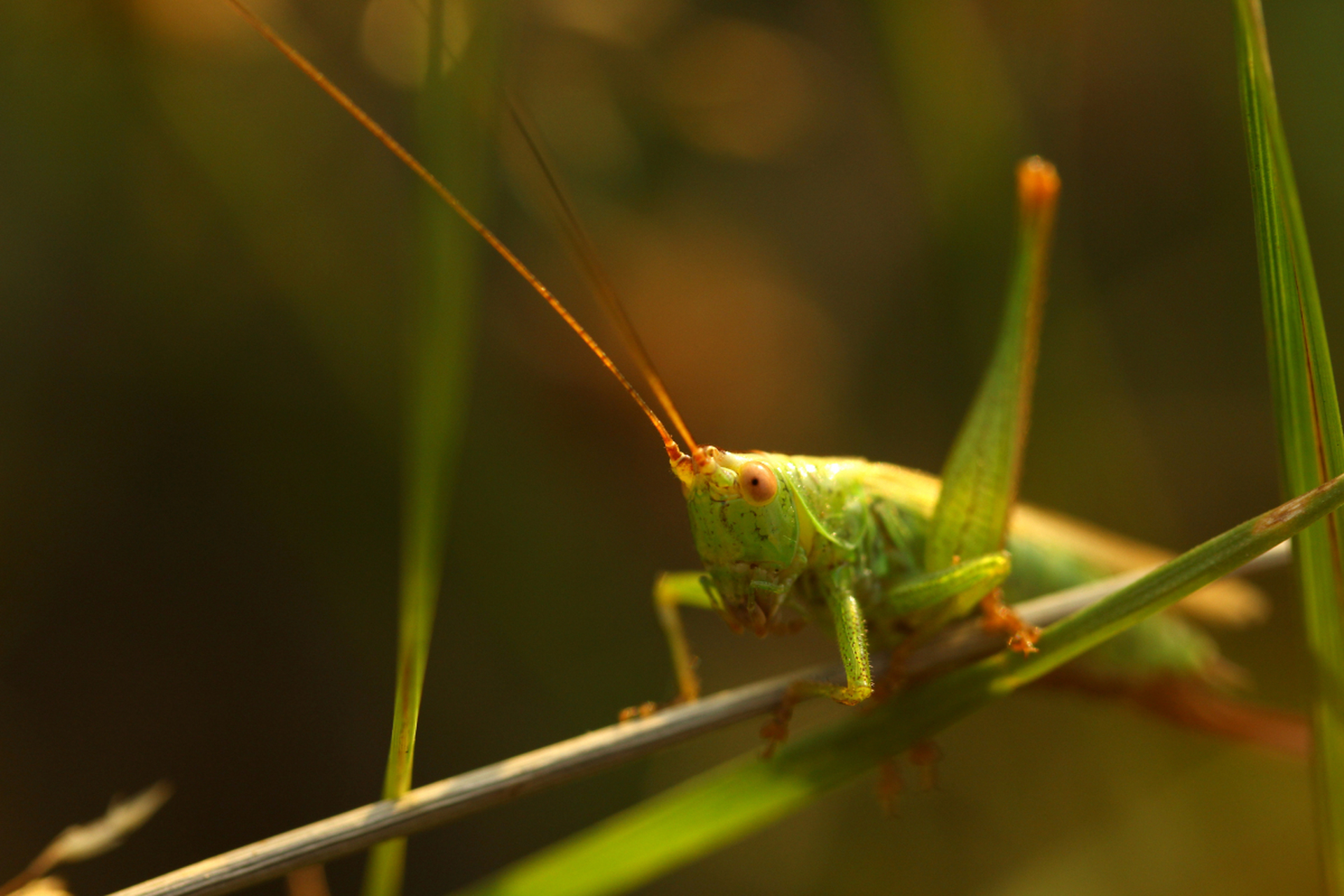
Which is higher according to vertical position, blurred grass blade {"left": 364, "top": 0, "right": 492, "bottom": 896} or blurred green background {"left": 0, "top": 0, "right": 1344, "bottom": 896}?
blurred green background {"left": 0, "top": 0, "right": 1344, "bottom": 896}

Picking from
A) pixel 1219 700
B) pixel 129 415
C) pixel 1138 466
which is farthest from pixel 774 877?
pixel 129 415

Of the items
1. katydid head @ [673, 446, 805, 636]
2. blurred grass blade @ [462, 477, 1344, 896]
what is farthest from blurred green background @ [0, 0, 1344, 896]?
blurred grass blade @ [462, 477, 1344, 896]

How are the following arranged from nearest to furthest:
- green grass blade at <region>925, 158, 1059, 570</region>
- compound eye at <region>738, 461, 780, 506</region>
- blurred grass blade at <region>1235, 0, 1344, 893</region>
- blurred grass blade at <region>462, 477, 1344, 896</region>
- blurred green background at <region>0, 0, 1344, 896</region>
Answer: blurred grass blade at <region>1235, 0, 1344, 893</region> → blurred grass blade at <region>462, 477, 1344, 896</region> → compound eye at <region>738, 461, 780, 506</region> → green grass blade at <region>925, 158, 1059, 570</region> → blurred green background at <region>0, 0, 1344, 896</region>

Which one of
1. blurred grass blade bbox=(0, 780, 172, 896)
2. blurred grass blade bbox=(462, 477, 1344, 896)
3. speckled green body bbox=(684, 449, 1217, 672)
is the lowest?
blurred grass blade bbox=(462, 477, 1344, 896)

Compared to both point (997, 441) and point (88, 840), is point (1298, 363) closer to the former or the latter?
point (997, 441)

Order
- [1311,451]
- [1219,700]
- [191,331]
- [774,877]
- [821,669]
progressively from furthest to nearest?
[774,877] → [191,331] → [1219,700] → [821,669] → [1311,451]

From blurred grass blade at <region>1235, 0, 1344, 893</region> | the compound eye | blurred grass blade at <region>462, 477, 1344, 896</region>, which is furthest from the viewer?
the compound eye

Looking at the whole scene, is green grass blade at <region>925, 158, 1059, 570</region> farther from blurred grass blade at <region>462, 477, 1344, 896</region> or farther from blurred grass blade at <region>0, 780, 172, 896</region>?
blurred grass blade at <region>0, 780, 172, 896</region>

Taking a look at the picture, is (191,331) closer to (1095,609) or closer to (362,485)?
(362,485)

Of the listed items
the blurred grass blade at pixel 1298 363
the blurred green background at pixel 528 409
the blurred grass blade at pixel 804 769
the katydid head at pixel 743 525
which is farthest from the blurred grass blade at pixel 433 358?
the blurred green background at pixel 528 409
